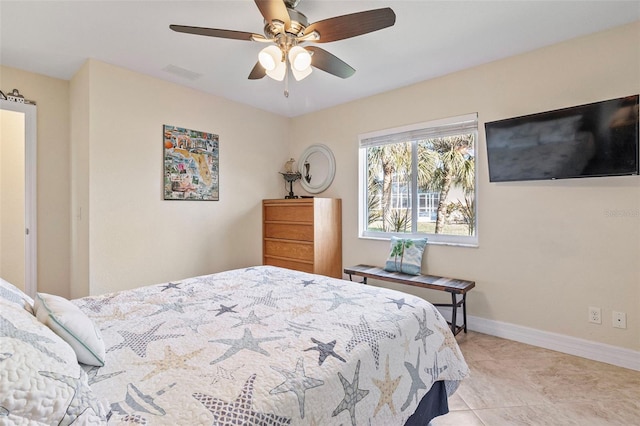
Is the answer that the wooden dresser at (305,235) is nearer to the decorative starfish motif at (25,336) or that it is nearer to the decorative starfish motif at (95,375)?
the decorative starfish motif at (95,375)

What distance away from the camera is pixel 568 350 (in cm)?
239

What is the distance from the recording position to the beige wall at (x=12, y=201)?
10.1ft

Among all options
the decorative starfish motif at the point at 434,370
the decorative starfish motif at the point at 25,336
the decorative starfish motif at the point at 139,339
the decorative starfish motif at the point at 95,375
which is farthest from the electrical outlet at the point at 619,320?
the decorative starfish motif at the point at 25,336

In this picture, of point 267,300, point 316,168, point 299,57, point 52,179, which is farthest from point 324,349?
point 52,179

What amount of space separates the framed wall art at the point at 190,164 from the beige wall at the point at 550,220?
229 centimetres

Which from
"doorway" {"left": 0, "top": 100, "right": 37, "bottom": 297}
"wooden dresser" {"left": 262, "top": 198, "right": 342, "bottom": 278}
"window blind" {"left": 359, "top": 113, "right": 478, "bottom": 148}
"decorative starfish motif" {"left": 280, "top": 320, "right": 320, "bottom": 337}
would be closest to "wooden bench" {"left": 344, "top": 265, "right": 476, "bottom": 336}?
"wooden dresser" {"left": 262, "top": 198, "right": 342, "bottom": 278}

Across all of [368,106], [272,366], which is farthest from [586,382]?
[368,106]

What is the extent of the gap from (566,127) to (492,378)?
6.35 feet

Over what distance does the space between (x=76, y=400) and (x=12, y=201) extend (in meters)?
3.73

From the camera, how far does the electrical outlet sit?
7.18 feet

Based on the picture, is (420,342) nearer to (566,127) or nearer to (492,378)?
(492,378)

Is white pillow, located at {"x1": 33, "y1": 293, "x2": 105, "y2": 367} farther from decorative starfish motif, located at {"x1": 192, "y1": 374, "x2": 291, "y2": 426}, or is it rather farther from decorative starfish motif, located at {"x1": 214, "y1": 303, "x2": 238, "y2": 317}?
decorative starfish motif, located at {"x1": 214, "y1": 303, "x2": 238, "y2": 317}

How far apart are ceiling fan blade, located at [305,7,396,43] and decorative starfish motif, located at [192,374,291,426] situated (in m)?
1.75

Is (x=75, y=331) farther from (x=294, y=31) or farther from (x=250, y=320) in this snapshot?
(x=294, y=31)
